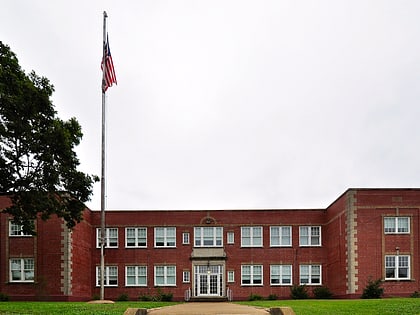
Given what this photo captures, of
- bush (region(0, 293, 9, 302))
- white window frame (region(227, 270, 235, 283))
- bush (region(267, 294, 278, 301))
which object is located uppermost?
white window frame (region(227, 270, 235, 283))

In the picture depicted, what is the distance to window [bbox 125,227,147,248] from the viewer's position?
45062mm

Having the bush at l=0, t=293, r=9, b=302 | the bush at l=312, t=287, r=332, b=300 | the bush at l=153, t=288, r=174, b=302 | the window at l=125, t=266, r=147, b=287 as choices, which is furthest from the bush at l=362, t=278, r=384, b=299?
the bush at l=0, t=293, r=9, b=302

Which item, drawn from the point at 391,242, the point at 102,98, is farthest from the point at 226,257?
the point at 102,98

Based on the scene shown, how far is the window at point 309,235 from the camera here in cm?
4484

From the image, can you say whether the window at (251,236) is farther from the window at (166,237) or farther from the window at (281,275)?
the window at (166,237)

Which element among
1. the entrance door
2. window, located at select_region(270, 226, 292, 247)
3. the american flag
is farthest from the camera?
window, located at select_region(270, 226, 292, 247)

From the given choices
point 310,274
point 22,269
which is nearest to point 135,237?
point 22,269

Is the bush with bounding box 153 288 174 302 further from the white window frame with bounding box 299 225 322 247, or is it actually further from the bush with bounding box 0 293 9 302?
the white window frame with bounding box 299 225 322 247

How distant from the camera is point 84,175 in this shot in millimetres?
27578

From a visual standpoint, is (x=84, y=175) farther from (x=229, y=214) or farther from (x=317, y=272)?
(x=317, y=272)

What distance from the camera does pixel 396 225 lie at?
122 feet

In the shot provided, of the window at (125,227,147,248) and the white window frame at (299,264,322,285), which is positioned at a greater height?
the window at (125,227,147,248)

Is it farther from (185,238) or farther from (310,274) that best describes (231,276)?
(310,274)

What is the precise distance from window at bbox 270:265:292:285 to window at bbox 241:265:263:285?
2.85ft
